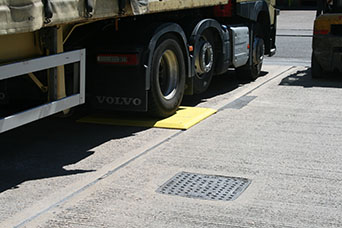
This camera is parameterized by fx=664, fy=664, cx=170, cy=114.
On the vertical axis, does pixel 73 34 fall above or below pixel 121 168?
above

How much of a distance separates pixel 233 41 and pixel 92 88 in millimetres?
3363

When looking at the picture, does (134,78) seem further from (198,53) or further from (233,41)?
(233,41)

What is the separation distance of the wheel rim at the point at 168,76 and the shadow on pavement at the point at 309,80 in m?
3.47

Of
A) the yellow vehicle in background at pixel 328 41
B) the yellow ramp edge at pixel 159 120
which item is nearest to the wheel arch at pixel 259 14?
the yellow vehicle in background at pixel 328 41

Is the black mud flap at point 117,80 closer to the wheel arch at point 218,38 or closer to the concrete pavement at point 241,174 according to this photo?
the concrete pavement at point 241,174

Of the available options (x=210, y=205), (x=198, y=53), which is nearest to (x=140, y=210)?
(x=210, y=205)

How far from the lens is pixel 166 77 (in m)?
9.00

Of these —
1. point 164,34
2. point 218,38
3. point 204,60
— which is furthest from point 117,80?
point 218,38

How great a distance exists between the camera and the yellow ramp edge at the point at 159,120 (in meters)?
8.45

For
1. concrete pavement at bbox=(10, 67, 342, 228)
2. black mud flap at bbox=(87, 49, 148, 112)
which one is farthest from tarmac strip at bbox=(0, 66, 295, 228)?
black mud flap at bbox=(87, 49, 148, 112)

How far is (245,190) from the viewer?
19.6ft

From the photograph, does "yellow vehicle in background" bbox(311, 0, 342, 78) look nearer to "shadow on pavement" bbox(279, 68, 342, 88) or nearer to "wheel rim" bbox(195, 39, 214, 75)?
"shadow on pavement" bbox(279, 68, 342, 88)

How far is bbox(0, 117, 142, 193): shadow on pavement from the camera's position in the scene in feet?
21.5

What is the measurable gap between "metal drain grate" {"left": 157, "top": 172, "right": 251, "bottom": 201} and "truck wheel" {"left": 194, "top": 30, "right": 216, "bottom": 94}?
344 centimetres
